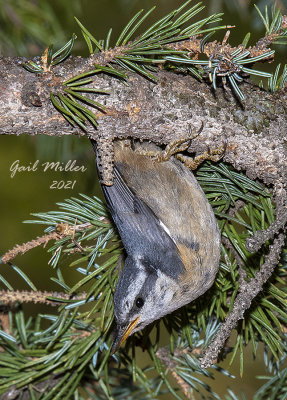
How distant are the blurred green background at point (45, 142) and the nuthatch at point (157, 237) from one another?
73 centimetres

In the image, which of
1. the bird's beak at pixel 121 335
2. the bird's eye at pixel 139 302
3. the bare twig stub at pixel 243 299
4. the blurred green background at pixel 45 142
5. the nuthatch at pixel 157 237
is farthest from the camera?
the blurred green background at pixel 45 142

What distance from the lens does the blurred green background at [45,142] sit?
263 cm

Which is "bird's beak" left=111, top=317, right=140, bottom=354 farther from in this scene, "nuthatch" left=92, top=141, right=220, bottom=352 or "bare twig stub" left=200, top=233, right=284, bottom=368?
A: "bare twig stub" left=200, top=233, right=284, bottom=368

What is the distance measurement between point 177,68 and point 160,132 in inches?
11.2

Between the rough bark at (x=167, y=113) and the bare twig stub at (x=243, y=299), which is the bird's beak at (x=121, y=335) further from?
the rough bark at (x=167, y=113)

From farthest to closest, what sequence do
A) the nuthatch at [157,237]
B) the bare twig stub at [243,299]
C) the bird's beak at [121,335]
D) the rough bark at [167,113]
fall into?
the nuthatch at [157,237], the bird's beak at [121,335], the rough bark at [167,113], the bare twig stub at [243,299]

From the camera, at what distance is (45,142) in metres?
3.13

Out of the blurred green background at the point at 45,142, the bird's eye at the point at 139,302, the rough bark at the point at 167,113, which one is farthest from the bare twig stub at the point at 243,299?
the blurred green background at the point at 45,142

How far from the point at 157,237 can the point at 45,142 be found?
1.13 meters

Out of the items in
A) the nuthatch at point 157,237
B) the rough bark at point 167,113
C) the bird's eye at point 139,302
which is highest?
the rough bark at point 167,113

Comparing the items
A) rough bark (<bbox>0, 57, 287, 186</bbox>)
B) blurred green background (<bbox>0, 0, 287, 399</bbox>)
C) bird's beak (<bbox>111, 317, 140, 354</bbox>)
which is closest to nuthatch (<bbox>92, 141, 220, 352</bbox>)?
bird's beak (<bbox>111, 317, 140, 354</bbox>)

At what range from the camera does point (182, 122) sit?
200 centimetres

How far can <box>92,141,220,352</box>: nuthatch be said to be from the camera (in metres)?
2.19

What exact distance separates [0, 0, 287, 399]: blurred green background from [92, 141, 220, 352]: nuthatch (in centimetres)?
73
